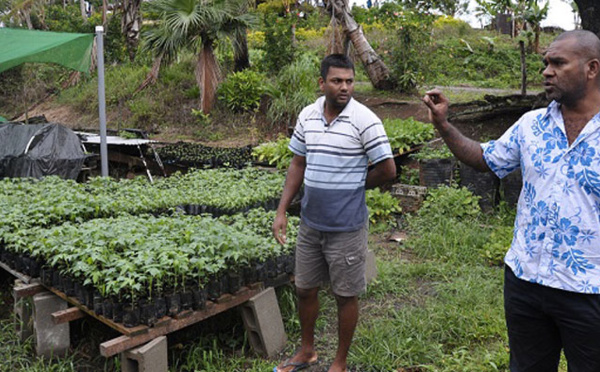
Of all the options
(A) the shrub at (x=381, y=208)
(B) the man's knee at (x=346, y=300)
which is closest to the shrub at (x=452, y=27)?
(A) the shrub at (x=381, y=208)

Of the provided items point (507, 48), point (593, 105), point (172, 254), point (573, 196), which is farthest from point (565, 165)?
point (507, 48)

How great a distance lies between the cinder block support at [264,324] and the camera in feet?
13.8

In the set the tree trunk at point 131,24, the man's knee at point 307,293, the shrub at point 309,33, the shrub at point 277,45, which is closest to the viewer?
the man's knee at point 307,293

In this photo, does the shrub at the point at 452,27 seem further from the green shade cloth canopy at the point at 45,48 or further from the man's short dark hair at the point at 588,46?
the man's short dark hair at the point at 588,46

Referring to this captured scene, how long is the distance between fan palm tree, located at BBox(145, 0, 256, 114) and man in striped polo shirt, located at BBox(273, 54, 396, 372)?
35.6ft

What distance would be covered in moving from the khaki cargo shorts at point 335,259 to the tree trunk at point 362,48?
1123 cm

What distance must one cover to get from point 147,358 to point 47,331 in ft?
3.68

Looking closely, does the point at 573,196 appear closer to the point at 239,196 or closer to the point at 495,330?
the point at 495,330

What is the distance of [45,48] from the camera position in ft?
29.0

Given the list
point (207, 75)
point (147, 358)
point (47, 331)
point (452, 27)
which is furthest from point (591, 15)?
point (452, 27)

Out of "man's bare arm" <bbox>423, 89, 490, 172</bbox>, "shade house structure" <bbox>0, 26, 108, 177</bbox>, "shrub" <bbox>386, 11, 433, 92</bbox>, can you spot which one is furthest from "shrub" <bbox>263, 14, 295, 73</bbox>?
"man's bare arm" <bbox>423, 89, 490, 172</bbox>

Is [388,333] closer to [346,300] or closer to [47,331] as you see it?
[346,300]

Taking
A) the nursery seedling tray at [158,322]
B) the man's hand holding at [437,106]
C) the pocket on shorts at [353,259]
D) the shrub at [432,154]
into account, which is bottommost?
the nursery seedling tray at [158,322]

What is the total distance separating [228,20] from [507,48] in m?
12.2
